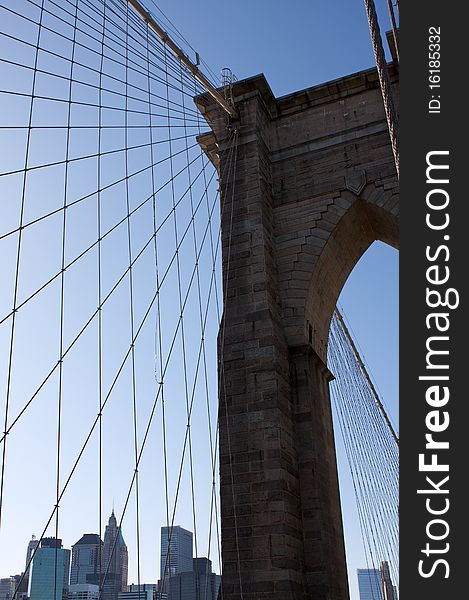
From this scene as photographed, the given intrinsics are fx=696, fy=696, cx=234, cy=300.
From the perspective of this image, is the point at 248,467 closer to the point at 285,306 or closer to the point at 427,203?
the point at 285,306

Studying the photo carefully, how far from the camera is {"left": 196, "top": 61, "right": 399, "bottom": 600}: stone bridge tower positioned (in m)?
7.43

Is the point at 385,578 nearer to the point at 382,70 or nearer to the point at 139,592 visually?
the point at 139,592

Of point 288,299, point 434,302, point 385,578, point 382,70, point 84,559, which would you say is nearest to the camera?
point 434,302

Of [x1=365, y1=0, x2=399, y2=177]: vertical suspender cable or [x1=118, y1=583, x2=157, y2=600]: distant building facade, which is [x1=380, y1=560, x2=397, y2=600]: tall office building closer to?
[x1=118, y1=583, x2=157, y2=600]: distant building facade

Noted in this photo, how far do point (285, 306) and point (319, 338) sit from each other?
92cm

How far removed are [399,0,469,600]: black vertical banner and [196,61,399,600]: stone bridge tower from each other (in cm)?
491

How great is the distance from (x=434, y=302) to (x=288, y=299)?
19.9 feet

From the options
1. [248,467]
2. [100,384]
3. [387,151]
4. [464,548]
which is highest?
[387,151]

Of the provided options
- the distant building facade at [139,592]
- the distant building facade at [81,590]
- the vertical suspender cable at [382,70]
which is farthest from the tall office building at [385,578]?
the vertical suspender cable at [382,70]

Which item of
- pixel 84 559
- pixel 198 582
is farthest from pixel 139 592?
pixel 84 559

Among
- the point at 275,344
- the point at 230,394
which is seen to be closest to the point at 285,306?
the point at 275,344

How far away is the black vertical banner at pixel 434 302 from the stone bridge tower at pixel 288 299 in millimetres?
4908

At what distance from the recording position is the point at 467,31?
128 inches

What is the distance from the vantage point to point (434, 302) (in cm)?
284
